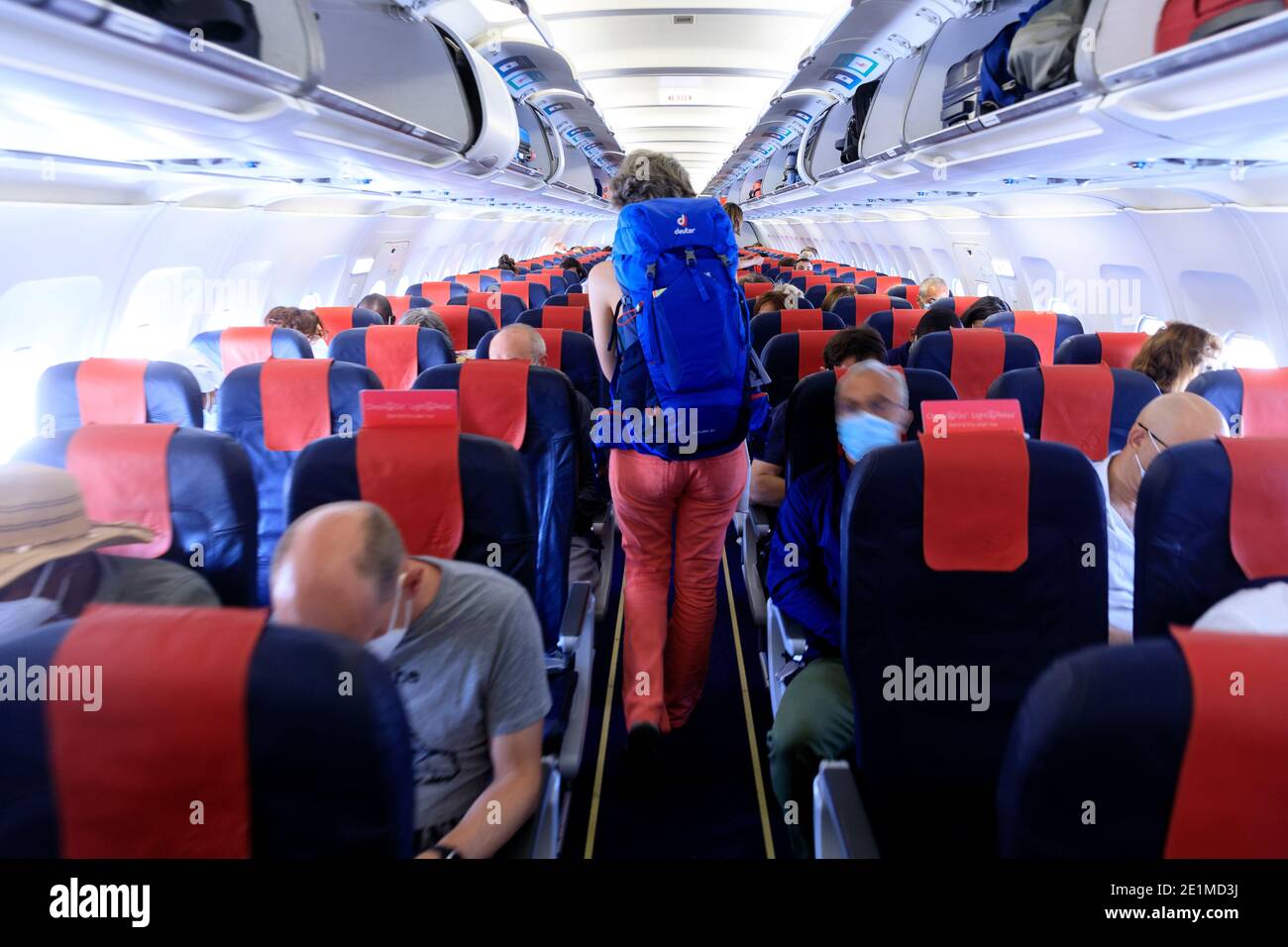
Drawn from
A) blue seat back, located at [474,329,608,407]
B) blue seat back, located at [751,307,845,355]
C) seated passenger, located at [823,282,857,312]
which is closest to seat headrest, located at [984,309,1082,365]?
blue seat back, located at [751,307,845,355]

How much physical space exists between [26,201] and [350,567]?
4199mm

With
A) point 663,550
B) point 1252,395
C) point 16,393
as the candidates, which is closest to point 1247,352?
point 1252,395

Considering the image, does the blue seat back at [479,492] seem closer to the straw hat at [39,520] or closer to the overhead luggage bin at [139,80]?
the straw hat at [39,520]

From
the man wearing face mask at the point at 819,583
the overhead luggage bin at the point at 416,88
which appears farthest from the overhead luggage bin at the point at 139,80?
the man wearing face mask at the point at 819,583

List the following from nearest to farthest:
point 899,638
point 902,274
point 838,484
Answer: point 899,638 → point 838,484 → point 902,274

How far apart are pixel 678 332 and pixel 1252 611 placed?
1671 mm

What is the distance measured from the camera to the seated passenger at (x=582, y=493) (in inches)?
141

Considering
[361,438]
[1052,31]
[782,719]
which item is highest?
[1052,31]

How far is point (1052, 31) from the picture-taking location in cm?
300

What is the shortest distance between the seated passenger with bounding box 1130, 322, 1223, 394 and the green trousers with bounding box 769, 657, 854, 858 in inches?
92.7

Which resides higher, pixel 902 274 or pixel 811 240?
pixel 811 240

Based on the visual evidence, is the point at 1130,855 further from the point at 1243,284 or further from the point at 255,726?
the point at 1243,284

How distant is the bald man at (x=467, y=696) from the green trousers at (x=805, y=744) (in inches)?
29.0

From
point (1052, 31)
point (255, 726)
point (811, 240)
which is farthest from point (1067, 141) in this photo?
point (811, 240)
